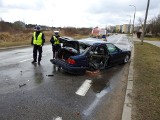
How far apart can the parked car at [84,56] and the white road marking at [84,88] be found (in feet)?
3.07

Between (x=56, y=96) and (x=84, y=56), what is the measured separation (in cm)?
306

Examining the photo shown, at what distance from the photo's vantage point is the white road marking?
6.38 meters

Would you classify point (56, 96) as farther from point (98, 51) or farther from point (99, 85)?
point (98, 51)

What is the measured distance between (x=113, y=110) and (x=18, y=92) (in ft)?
8.71

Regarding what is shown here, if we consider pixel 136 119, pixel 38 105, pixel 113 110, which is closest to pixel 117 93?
pixel 113 110

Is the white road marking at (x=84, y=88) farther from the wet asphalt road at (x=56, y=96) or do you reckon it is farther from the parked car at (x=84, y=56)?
the parked car at (x=84, y=56)

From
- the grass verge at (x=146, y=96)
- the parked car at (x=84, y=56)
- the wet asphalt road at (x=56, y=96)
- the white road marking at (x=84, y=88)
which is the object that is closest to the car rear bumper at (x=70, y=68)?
the parked car at (x=84, y=56)

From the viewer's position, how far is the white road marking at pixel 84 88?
251 inches

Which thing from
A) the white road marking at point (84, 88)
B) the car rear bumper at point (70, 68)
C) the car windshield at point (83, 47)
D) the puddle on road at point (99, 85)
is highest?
the car windshield at point (83, 47)

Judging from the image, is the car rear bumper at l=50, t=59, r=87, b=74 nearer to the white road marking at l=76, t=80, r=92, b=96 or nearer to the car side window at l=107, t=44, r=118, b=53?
the white road marking at l=76, t=80, r=92, b=96

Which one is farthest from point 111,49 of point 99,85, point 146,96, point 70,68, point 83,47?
point 146,96

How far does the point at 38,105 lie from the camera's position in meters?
5.19

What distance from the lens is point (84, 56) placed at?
28.4 feet

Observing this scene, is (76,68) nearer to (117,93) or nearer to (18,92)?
(117,93)
